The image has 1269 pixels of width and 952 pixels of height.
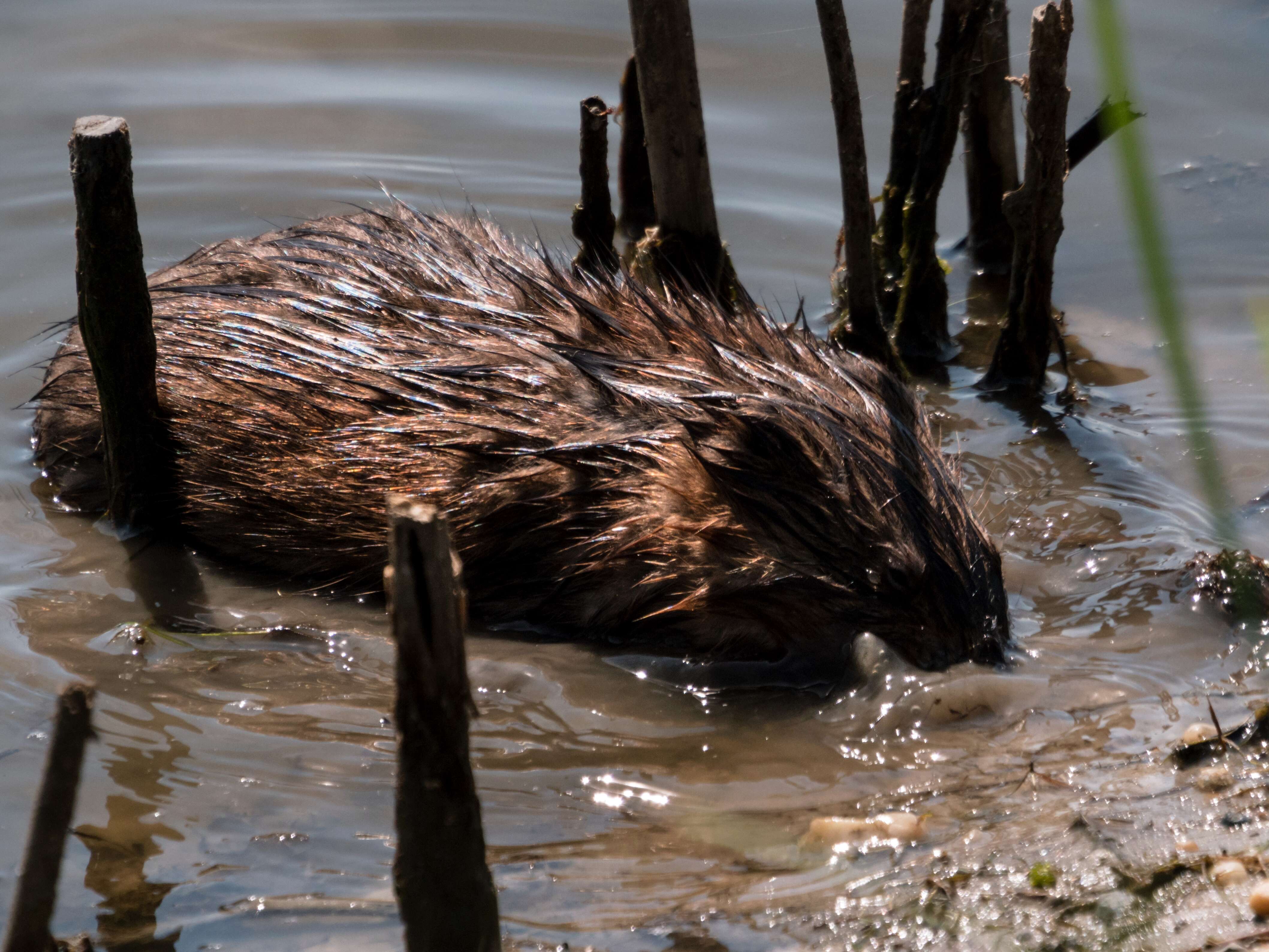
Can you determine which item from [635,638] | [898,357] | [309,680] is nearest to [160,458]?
[309,680]

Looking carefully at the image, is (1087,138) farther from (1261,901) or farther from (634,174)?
(1261,901)

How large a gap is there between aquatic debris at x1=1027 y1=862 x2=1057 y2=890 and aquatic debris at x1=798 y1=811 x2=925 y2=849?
28 cm

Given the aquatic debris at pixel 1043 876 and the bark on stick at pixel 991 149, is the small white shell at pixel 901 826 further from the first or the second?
the bark on stick at pixel 991 149

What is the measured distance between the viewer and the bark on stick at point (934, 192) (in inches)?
192

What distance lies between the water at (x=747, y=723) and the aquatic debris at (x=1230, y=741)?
6 centimetres

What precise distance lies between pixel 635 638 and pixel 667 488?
0.40 meters

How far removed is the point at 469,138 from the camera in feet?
23.7

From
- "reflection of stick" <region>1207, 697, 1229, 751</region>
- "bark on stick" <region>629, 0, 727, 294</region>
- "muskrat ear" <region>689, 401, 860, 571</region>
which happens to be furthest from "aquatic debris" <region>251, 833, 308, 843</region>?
"bark on stick" <region>629, 0, 727, 294</region>

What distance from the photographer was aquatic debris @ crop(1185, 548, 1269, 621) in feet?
10.9

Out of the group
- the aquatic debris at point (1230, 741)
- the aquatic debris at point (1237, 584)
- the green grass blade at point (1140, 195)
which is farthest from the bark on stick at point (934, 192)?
the green grass blade at point (1140, 195)

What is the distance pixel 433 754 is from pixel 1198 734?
1.78 metres

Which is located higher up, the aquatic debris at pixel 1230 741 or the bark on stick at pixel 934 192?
the bark on stick at pixel 934 192

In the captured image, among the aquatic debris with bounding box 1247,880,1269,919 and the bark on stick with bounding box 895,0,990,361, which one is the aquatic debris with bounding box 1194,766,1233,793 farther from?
the bark on stick with bounding box 895,0,990,361

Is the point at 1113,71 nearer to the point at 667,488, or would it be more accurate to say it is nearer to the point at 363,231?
the point at 667,488
